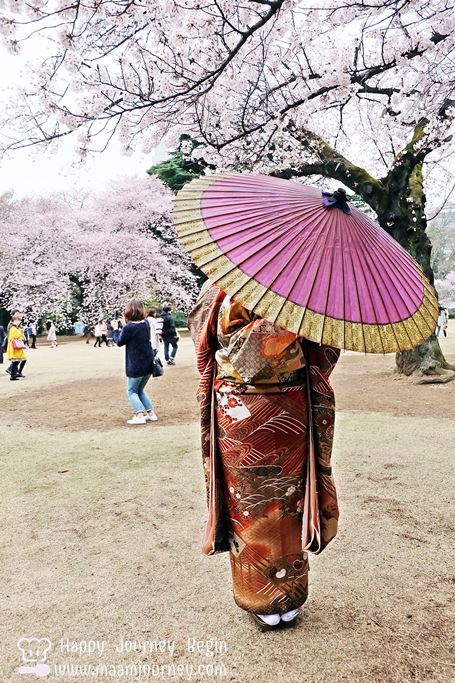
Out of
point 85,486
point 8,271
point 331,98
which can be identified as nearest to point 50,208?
point 8,271

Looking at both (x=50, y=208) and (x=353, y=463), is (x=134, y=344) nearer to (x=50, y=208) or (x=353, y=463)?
(x=353, y=463)

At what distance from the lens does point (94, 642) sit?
215 cm

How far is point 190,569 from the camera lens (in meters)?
2.75

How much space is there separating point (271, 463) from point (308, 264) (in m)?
0.85

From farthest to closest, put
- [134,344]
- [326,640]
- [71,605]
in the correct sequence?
[134,344] → [71,605] → [326,640]

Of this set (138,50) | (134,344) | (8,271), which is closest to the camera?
(138,50)

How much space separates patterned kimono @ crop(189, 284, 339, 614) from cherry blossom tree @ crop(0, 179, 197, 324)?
2506 cm

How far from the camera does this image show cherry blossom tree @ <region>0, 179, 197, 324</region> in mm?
26453

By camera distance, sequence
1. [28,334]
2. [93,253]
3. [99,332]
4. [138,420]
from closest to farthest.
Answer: [138,420]
[99,332]
[28,334]
[93,253]

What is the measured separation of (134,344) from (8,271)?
23422mm

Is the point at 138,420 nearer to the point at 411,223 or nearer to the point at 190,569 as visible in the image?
the point at 190,569

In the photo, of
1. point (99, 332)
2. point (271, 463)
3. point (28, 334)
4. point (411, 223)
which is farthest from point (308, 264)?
point (28, 334)

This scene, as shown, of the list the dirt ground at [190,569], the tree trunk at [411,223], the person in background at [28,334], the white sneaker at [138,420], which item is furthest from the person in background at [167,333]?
the person in background at [28,334]

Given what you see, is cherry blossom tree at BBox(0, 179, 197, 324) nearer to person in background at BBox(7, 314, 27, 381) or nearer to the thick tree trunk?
person in background at BBox(7, 314, 27, 381)
